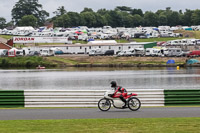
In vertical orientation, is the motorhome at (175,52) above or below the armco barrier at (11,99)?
above

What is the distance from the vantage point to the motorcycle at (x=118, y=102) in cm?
2581

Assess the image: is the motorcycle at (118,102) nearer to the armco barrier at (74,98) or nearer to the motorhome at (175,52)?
the armco barrier at (74,98)

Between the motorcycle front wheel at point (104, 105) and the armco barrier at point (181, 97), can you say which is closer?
the motorcycle front wheel at point (104, 105)

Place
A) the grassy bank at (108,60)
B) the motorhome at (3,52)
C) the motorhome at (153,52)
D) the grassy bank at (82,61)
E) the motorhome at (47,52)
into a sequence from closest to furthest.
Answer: the grassy bank at (82,61) < the grassy bank at (108,60) < the motorhome at (153,52) < the motorhome at (47,52) < the motorhome at (3,52)

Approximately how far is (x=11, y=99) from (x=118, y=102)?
647cm

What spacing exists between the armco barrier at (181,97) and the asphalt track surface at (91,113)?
1560mm

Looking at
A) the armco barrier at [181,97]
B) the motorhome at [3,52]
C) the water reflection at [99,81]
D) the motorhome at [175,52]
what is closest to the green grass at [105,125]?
the armco barrier at [181,97]

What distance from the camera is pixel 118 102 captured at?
85.1 ft

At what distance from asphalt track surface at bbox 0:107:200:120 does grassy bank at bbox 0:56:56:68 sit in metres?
90.3

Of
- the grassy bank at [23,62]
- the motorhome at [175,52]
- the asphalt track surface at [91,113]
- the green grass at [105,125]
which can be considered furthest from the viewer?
the grassy bank at [23,62]

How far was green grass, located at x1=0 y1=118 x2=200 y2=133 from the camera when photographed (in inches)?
766

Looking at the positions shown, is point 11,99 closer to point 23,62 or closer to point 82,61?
point 82,61

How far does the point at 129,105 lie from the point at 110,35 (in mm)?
138754

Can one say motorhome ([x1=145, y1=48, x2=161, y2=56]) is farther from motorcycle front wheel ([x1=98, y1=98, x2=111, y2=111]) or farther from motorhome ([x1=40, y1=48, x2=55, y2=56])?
motorcycle front wheel ([x1=98, y1=98, x2=111, y2=111])
